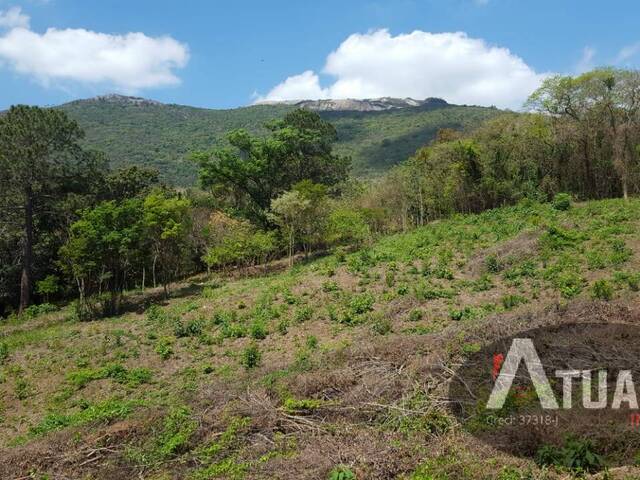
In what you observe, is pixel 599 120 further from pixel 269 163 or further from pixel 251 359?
pixel 251 359

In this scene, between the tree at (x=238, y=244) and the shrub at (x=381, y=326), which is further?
the tree at (x=238, y=244)

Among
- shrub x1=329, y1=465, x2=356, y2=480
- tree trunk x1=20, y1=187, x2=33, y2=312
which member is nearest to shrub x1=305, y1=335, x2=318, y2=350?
shrub x1=329, y1=465, x2=356, y2=480

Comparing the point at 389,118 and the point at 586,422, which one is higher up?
the point at 389,118

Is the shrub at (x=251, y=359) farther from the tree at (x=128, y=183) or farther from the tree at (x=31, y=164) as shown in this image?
the tree at (x=128, y=183)

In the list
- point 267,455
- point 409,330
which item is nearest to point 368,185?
point 409,330

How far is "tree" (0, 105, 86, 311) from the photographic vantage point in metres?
25.1

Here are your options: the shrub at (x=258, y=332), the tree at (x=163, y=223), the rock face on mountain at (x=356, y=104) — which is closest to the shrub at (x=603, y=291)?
the shrub at (x=258, y=332)

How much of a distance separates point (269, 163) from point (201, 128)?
2692 inches

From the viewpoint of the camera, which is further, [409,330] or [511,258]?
[511,258]

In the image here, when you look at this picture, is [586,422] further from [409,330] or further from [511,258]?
[511,258]

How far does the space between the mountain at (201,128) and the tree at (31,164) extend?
44244 millimetres

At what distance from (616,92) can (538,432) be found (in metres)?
28.2

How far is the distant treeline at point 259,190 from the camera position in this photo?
77.5 ft

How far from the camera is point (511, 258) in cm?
1848
